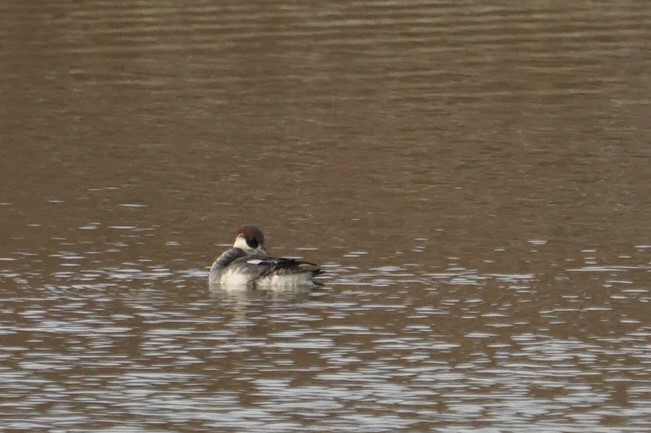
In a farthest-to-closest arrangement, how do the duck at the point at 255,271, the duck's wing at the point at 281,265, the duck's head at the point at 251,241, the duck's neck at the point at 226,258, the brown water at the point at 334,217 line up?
the duck's head at the point at 251,241
the duck's neck at the point at 226,258
the duck at the point at 255,271
the duck's wing at the point at 281,265
the brown water at the point at 334,217

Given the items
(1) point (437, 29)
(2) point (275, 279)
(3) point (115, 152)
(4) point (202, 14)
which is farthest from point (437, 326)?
(4) point (202, 14)

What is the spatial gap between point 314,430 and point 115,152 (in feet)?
52.6

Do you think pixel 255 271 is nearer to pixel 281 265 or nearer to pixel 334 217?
pixel 281 265

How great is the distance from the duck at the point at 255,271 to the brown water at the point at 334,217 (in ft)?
0.76

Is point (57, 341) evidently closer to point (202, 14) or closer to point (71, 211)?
point (71, 211)

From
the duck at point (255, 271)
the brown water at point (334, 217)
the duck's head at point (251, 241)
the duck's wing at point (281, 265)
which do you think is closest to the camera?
the brown water at point (334, 217)

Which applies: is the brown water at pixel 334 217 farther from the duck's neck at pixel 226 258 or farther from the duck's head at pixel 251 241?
the duck's head at pixel 251 241

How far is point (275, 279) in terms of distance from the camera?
21656 mm

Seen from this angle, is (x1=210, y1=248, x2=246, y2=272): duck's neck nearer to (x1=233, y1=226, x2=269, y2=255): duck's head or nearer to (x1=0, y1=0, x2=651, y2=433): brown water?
(x1=233, y1=226, x2=269, y2=255): duck's head

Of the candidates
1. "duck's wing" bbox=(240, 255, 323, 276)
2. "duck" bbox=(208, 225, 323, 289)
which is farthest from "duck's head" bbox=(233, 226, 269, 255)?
"duck's wing" bbox=(240, 255, 323, 276)

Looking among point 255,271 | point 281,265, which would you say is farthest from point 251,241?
point 281,265

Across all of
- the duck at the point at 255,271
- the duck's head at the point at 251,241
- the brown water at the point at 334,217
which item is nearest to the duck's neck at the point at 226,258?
the duck at the point at 255,271

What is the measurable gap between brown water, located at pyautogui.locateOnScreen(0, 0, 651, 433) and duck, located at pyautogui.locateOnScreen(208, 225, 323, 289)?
231 mm

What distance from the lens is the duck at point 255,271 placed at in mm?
21375
